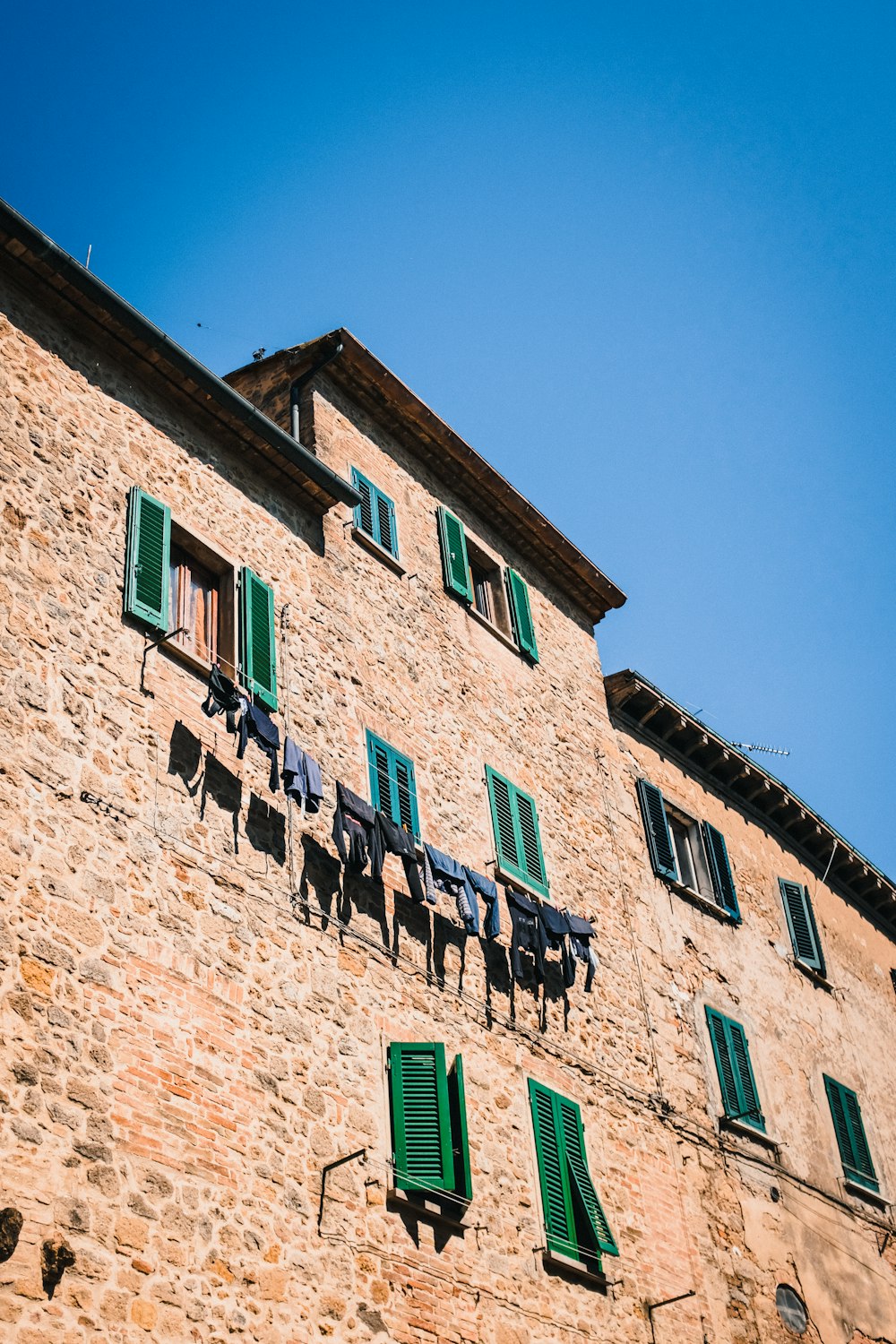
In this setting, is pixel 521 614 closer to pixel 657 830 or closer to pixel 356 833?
pixel 657 830

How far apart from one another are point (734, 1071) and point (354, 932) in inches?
284

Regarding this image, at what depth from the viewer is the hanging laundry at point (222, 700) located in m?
13.1

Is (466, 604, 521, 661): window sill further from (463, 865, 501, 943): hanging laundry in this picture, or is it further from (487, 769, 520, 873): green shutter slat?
(463, 865, 501, 943): hanging laundry

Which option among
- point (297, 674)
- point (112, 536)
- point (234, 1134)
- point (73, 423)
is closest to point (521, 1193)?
point (234, 1134)

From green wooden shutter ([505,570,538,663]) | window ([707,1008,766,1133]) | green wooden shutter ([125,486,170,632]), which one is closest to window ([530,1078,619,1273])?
window ([707,1008,766,1133])

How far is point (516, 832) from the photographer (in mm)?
17031

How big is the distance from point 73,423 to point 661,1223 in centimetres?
1012

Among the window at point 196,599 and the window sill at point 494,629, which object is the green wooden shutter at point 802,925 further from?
Answer: the window at point 196,599

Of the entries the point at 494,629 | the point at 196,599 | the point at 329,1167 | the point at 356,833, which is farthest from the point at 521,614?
the point at 329,1167

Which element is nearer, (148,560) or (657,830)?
(148,560)

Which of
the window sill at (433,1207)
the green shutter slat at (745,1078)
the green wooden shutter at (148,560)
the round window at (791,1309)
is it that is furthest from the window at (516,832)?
the round window at (791,1309)

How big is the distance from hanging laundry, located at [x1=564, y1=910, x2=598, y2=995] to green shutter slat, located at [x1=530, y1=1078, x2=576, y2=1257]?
1.89 m

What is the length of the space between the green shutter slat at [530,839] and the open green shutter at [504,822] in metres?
0.17

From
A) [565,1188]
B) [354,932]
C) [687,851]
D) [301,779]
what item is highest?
[687,851]
